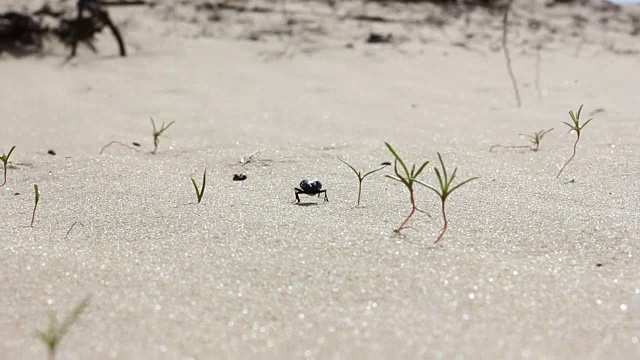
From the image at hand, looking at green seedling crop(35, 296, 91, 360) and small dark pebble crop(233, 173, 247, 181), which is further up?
green seedling crop(35, 296, 91, 360)

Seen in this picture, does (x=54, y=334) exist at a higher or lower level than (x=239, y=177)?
higher

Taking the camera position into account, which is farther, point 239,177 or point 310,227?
point 239,177

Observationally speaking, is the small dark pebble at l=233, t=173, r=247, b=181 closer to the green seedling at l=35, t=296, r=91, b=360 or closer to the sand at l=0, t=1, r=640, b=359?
the sand at l=0, t=1, r=640, b=359

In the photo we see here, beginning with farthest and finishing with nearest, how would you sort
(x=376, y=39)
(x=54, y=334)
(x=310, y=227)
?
(x=376, y=39) → (x=310, y=227) → (x=54, y=334)

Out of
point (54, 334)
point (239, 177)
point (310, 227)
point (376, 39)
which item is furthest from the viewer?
point (376, 39)

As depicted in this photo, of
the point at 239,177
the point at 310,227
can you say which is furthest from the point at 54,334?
the point at 239,177

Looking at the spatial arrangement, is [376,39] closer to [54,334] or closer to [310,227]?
[310,227]

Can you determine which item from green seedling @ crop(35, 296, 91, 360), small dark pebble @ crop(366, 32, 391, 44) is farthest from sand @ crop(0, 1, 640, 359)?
small dark pebble @ crop(366, 32, 391, 44)

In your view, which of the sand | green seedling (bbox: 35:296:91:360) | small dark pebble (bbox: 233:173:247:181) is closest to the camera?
green seedling (bbox: 35:296:91:360)
